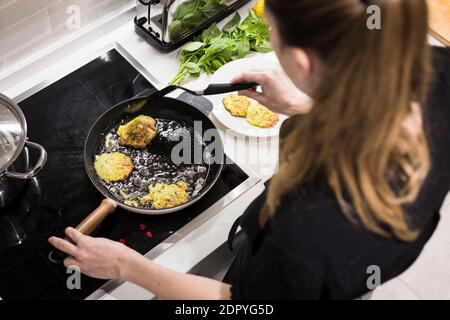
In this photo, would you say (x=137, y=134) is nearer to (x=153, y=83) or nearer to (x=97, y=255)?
(x=153, y=83)

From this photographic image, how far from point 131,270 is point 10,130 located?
1.40ft

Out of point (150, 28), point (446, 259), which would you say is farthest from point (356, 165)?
point (446, 259)

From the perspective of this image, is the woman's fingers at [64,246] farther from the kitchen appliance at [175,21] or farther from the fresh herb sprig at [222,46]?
the kitchen appliance at [175,21]

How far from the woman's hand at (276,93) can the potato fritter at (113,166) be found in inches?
13.2

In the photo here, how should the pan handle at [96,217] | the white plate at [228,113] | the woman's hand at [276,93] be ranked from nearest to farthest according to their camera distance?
the pan handle at [96,217] → the woman's hand at [276,93] → the white plate at [228,113]

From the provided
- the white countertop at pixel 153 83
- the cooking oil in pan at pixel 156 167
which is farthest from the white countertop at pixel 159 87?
the cooking oil in pan at pixel 156 167

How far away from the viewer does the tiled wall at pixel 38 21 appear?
1210mm

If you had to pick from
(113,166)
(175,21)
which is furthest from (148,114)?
(175,21)

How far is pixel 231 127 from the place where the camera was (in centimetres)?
127

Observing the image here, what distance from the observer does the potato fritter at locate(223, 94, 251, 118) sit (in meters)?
1.29

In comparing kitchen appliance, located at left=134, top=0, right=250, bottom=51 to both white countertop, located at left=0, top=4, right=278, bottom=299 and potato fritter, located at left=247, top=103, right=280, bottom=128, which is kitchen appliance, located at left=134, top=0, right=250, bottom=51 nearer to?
white countertop, located at left=0, top=4, right=278, bottom=299

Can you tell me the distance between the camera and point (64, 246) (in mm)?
982

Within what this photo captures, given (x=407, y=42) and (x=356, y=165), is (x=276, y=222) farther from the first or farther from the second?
(x=407, y=42)

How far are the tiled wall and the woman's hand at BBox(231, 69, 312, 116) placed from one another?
0.56 m
